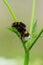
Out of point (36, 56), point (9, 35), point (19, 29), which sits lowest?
point (36, 56)

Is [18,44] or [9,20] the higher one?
[9,20]

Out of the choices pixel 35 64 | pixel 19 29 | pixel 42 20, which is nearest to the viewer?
pixel 19 29

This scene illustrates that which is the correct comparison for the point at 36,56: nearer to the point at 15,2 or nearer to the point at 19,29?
the point at 15,2

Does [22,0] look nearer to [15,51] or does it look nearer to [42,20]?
[42,20]

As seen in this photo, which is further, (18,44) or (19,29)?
(18,44)

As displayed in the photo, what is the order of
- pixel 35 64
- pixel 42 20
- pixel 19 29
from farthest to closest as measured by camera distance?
1. pixel 42 20
2. pixel 35 64
3. pixel 19 29

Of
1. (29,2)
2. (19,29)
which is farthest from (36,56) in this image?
(19,29)
